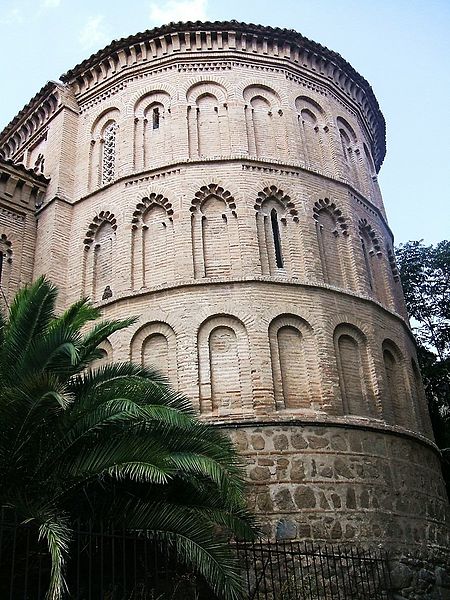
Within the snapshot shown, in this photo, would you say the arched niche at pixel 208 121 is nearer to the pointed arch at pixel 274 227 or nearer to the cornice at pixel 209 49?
the cornice at pixel 209 49

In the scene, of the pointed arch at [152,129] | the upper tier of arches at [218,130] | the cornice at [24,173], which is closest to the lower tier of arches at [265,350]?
the upper tier of arches at [218,130]

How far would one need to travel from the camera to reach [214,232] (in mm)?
12453

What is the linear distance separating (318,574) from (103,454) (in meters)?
4.22

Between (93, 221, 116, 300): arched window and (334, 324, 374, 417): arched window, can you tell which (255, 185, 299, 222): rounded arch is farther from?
(93, 221, 116, 300): arched window

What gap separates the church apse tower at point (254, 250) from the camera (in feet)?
34.0

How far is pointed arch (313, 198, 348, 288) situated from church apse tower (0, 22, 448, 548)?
0.05 meters

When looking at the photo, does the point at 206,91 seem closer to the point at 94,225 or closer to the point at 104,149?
the point at 104,149

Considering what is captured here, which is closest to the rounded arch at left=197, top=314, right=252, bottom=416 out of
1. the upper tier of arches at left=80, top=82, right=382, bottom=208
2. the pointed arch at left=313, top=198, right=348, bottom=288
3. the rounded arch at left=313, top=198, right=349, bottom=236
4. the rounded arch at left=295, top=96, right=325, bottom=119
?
the pointed arch at left=313, top=198, right=348, bottom=288

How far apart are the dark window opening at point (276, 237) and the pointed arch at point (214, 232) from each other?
0.78 metres

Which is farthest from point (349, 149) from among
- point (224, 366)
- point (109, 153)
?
point (224, 366)

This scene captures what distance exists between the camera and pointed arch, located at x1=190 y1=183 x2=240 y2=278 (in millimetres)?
11977

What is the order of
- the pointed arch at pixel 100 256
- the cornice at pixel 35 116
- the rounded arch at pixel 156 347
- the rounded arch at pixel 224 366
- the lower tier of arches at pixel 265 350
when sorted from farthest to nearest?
the cornice at pixel 35 116 → the pointed arch at pixel 100 256 → the rounded arch at pixel 156 347 → the lower tier of arches at pixel 265 350 → the rounded arch at pixel 224 366

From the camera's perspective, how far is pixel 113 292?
40.5 ft

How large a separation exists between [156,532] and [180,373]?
4103 mm
